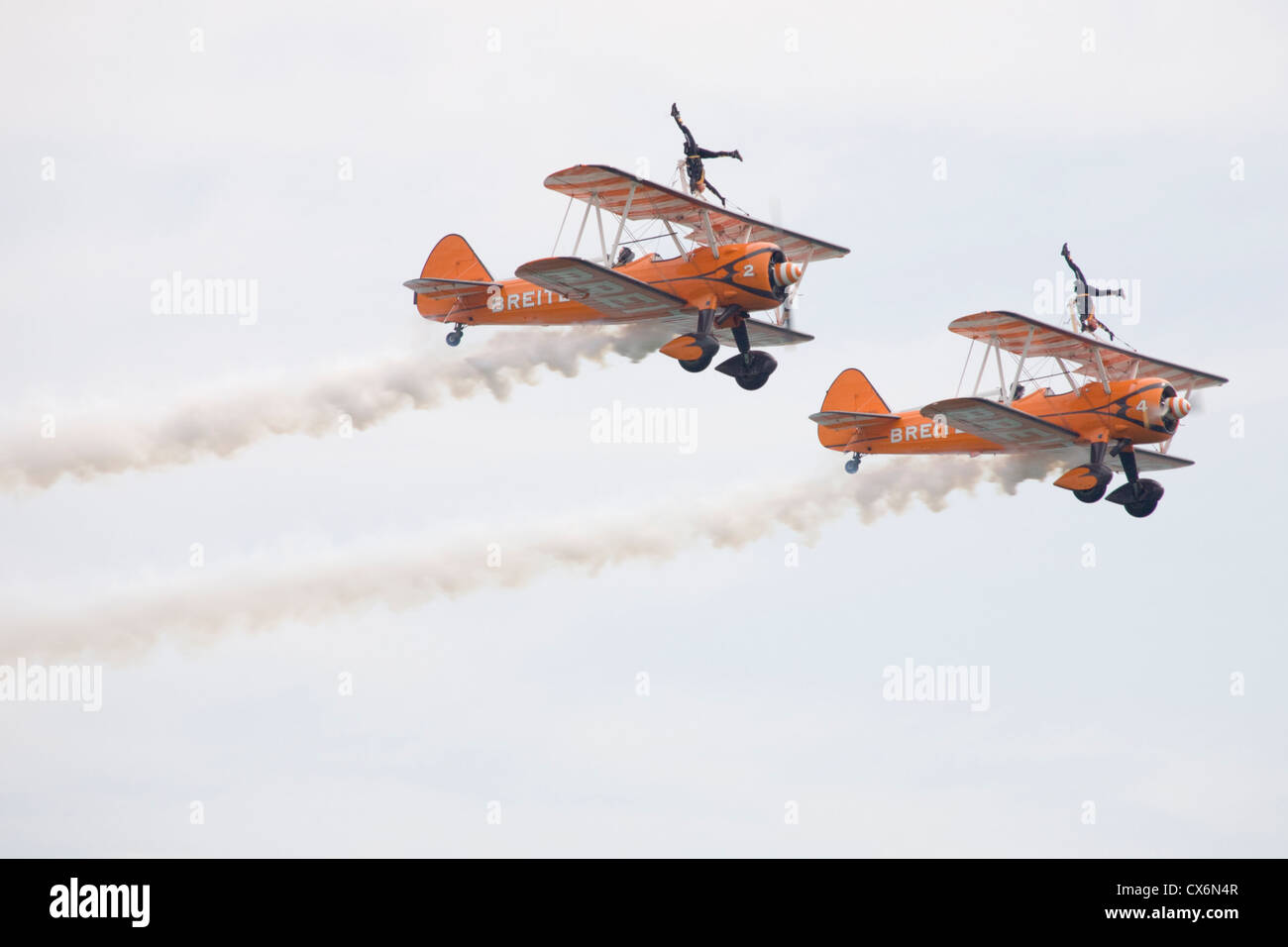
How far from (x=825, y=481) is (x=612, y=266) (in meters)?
7.96

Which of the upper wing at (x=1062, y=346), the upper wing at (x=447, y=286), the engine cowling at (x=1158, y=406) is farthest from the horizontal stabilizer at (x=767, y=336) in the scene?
the engine cowling at (x=1158, y=406)

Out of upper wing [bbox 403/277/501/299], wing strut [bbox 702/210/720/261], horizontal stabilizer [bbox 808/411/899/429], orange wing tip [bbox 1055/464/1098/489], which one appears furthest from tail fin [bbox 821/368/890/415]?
upper wing [bbox 403/277/501/299]

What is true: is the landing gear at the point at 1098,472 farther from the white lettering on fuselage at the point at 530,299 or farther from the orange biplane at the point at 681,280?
the white lettering on fuselage at the point at 530,299

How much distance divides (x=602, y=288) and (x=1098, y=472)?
9606mm

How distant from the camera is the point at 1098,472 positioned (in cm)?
4612

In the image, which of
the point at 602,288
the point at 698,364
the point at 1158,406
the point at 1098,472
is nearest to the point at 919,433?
the point at 1098,472

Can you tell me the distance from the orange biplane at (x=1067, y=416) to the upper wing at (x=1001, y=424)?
2cm

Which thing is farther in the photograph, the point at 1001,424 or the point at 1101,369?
the point at 1101,369

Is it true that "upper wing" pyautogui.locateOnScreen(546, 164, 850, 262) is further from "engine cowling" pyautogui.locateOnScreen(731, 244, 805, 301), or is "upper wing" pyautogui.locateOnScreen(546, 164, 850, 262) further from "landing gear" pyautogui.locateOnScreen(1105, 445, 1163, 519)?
"landing gear" pyautogui.locateOnScreen(1105, 445, 1163, 519)

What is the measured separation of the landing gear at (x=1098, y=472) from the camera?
46125 millimetres

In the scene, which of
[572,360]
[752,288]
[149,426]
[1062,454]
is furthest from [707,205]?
[149,426]

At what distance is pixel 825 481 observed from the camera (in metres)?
51.6

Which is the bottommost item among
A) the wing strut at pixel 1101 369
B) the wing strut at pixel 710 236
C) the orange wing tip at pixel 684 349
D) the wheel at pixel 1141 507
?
the wheel at pixel 1141 507

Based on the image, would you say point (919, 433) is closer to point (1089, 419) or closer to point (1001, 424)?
point (1001, 424)
